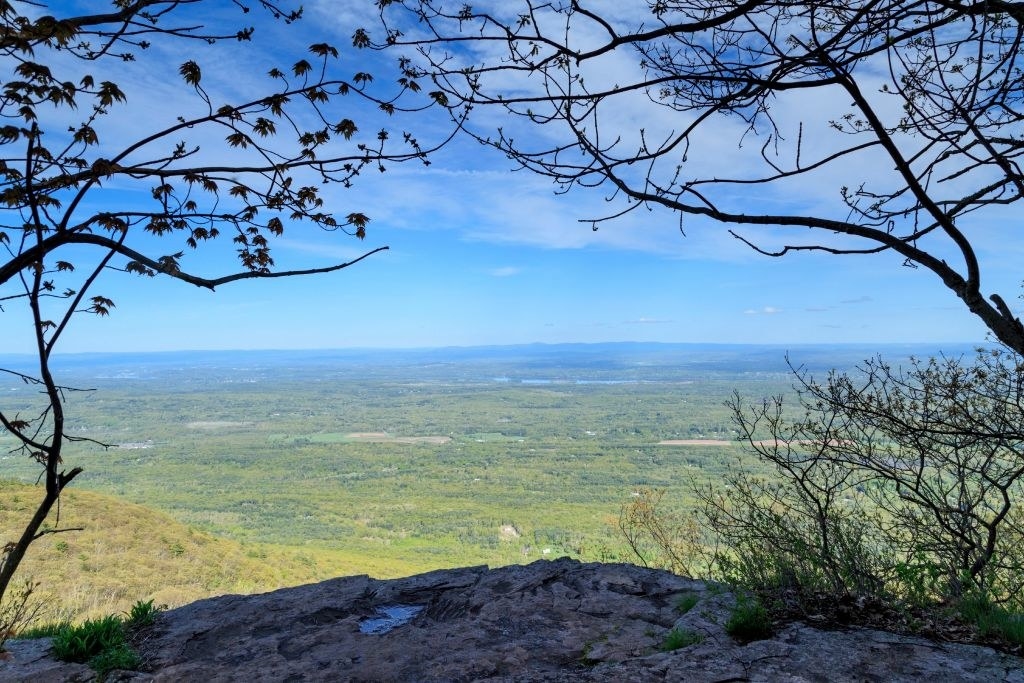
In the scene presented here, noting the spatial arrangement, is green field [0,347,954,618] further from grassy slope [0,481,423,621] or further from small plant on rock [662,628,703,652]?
grassy slope [0,481,423,621]

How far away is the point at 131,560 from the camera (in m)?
23.7

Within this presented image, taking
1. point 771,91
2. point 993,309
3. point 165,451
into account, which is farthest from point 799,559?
point 165,451

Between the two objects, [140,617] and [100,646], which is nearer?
[100,646]

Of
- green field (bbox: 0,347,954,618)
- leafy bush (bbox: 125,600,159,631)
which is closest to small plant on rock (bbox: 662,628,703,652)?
green field (bbox: 0,347,954,618)

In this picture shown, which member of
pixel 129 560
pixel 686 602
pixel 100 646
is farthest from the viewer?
pixel 129 560

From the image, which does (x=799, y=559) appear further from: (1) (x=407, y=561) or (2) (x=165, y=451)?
(2) (x=165, y=451)

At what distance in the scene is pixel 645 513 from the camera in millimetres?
9719

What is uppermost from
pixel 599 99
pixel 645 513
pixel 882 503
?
pixel 599 99

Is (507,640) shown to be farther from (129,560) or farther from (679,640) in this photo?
(129,560)

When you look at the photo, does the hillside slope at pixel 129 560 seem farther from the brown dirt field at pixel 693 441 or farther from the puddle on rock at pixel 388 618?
the brown dirt field at pixel 693 441

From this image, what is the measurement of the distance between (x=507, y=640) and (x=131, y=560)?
25.8 metres

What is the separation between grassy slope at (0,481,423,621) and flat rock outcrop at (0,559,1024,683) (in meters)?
14.2

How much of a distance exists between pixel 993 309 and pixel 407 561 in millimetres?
43473

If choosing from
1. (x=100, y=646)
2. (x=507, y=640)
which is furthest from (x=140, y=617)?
(x=507, y=640)
